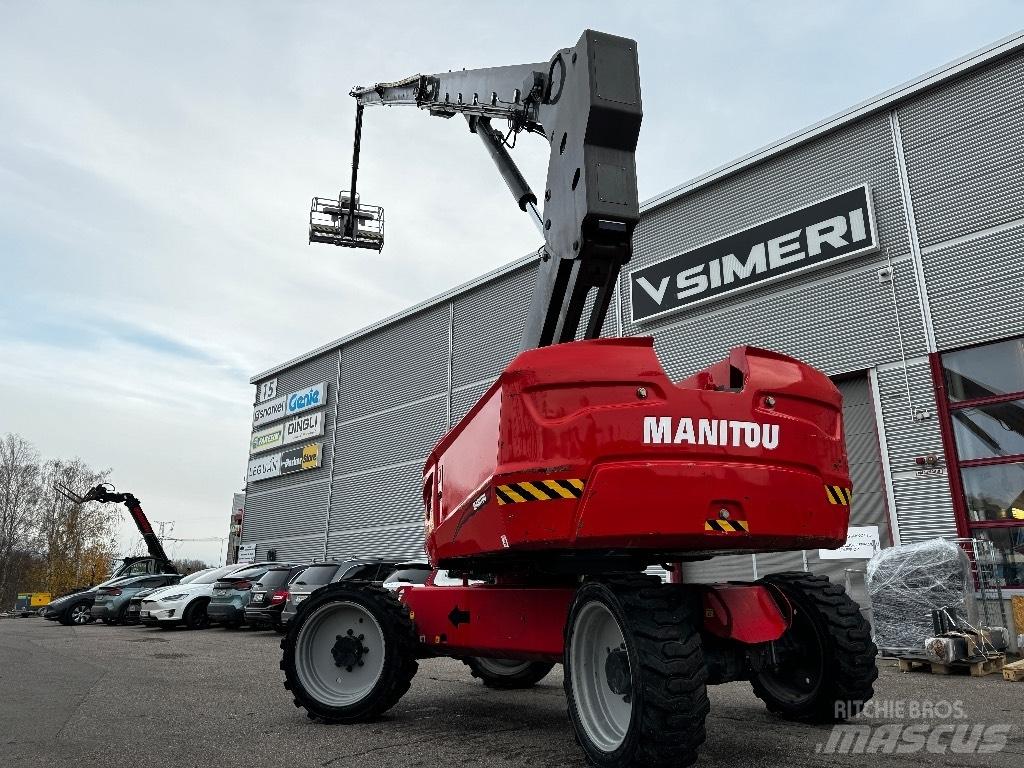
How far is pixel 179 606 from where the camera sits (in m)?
19.0

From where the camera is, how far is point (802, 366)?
16.3ft

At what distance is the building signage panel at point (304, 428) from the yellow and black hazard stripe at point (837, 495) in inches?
1154

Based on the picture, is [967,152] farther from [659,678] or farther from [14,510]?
[14,510]

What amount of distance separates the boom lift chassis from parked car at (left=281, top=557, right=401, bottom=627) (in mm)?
8655

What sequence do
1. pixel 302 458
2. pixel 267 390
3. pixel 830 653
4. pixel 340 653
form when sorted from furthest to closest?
pixel 267 390
pixel 302 458
pixel 340 653
pixel 830 653

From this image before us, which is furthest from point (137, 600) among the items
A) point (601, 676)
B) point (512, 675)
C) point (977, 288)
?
point (977, 288)

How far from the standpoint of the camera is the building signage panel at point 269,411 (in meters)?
35.9

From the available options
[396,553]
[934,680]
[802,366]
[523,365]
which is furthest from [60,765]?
[396,553]

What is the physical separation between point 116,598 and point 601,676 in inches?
843

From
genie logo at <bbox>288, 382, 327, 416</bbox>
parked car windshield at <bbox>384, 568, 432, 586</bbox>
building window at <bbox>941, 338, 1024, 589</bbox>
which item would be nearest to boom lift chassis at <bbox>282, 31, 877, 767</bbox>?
parked car windshield at <bbox>384, 568, 432, 586</bbox>

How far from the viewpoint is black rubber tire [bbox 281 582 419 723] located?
6.19 meters

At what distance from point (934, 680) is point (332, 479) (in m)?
25.4

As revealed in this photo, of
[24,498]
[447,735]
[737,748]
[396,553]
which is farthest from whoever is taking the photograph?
[24,498]

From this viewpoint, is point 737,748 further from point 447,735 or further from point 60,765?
point 60,765
